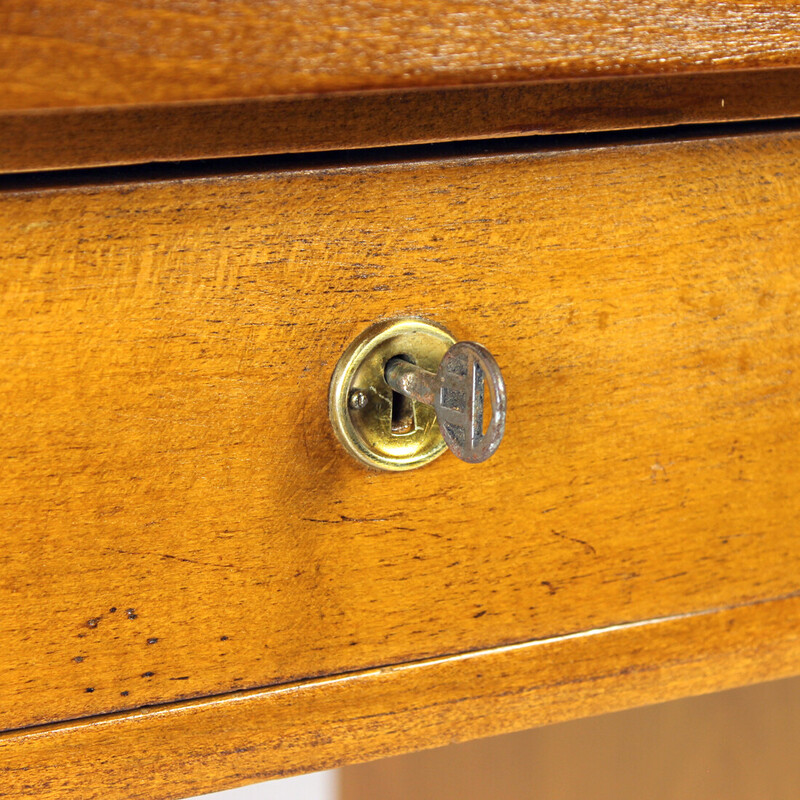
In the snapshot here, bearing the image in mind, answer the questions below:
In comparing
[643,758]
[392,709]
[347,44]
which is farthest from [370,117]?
[643,758]

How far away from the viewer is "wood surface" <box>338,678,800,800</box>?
70 centimetres

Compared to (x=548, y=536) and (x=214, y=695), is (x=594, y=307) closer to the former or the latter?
(x=548, y=536)

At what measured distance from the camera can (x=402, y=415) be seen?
325 millimetres

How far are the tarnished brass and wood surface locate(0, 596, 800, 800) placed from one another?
84 mm

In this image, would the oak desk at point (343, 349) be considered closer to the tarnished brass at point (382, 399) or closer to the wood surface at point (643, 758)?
the tarnished brass at point (382, 399)

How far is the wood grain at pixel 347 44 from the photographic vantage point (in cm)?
22

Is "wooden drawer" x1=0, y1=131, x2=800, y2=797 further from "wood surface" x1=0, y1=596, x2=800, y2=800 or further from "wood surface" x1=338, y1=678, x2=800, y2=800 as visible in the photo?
"wood surface" x1=338, y1=678, x2=800, y2=800

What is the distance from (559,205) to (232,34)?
0.44 feet

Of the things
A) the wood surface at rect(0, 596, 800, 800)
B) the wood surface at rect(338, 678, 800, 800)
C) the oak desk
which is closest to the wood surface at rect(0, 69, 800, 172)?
the oak desk

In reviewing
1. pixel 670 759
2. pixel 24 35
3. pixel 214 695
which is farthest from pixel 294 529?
pixel 670 759

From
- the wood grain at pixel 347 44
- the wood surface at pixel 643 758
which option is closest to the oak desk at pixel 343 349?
the wood grain at pixel 347 44

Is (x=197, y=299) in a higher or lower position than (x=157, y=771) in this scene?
higher

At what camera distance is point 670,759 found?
0.71 metres

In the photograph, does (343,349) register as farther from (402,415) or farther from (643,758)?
(643,758)
